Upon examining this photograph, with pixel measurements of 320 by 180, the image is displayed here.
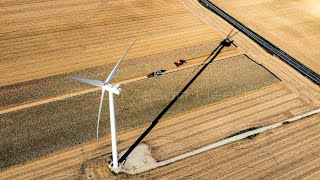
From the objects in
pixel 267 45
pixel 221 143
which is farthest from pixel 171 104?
pixel 267 45

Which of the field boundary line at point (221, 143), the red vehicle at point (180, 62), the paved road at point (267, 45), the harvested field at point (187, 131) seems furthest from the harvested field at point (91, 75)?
the field boundary line at point (221, 143)

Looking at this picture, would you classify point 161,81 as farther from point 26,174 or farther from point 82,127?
point 26,174

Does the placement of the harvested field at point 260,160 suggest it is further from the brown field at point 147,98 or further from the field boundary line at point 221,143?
the field boundary line at point 221,143

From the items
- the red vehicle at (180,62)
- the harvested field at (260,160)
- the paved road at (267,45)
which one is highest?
the paved road at (267,45)

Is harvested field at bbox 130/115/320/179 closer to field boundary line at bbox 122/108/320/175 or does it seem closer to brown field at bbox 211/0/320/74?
field boundary line at bbox 122/108/320/175

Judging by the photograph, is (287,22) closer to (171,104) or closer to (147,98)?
(171,104)

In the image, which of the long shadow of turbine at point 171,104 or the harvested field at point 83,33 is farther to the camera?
the harvested field at point 83,33
